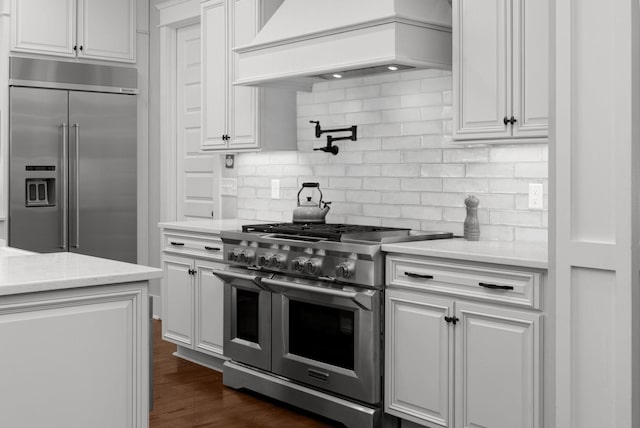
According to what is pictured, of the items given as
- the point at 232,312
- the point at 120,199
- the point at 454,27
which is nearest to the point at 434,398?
the point at 232,312

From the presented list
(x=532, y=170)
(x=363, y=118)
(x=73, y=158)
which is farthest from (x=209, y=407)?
(x=73, y=158)

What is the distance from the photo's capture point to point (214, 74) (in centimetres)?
516

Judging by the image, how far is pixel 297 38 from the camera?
13.6 feet

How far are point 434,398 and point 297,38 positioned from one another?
207 cm

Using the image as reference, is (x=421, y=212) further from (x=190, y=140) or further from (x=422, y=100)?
(x=190, y=140)

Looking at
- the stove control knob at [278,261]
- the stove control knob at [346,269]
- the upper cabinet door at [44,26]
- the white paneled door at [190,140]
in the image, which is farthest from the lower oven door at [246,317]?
the upper cabinet door at [44,26]

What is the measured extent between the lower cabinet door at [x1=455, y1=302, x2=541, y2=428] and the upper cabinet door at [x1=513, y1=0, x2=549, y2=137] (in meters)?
0.84

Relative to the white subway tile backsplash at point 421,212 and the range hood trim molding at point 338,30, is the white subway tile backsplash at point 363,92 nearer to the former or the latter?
the range hood trim molding at point 338,30

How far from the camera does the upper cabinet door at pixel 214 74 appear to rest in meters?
5.08

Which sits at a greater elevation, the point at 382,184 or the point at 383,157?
the point at 383,157

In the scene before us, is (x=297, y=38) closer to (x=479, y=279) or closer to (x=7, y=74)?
(x=479, y=279)

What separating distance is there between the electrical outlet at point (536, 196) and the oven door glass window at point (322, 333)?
1.02m

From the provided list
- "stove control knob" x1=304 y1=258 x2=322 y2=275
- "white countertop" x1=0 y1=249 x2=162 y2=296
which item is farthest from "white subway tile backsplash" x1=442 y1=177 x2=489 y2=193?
"white countertop" x1=0 y1=249 x2=162 y2=296

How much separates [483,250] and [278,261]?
1220 millimetres
